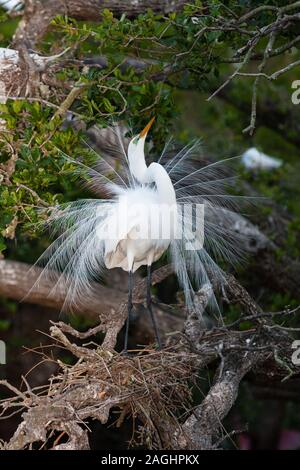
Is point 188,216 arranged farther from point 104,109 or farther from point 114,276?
point 114,276

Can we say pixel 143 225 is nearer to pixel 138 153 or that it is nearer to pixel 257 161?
pixel 138 153

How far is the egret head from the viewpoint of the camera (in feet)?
12.5

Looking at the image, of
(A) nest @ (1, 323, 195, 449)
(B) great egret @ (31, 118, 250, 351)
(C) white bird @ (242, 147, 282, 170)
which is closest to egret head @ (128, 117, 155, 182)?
(B) great egret @ (31, 118, 250, 351)

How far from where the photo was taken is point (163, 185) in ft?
11.8

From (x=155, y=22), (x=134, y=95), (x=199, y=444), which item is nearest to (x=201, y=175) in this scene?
(x=134, y=95)

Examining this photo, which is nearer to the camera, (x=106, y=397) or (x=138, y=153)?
(x=106, y=397)

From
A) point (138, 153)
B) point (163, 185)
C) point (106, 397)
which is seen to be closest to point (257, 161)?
point (138, 153)

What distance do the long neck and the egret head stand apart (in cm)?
14

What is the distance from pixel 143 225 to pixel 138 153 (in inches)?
14.2

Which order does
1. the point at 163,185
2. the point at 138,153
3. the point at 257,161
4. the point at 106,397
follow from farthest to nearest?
the point at 257,161
the point at 138,153
the point at 163,185
the point at 106,397

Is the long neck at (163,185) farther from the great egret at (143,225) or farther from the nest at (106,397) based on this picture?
the nest at (106,397)

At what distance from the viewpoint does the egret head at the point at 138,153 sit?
3.81 meters

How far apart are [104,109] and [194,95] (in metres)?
5.24

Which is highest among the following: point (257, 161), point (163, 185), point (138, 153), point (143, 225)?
point (257, 161)
